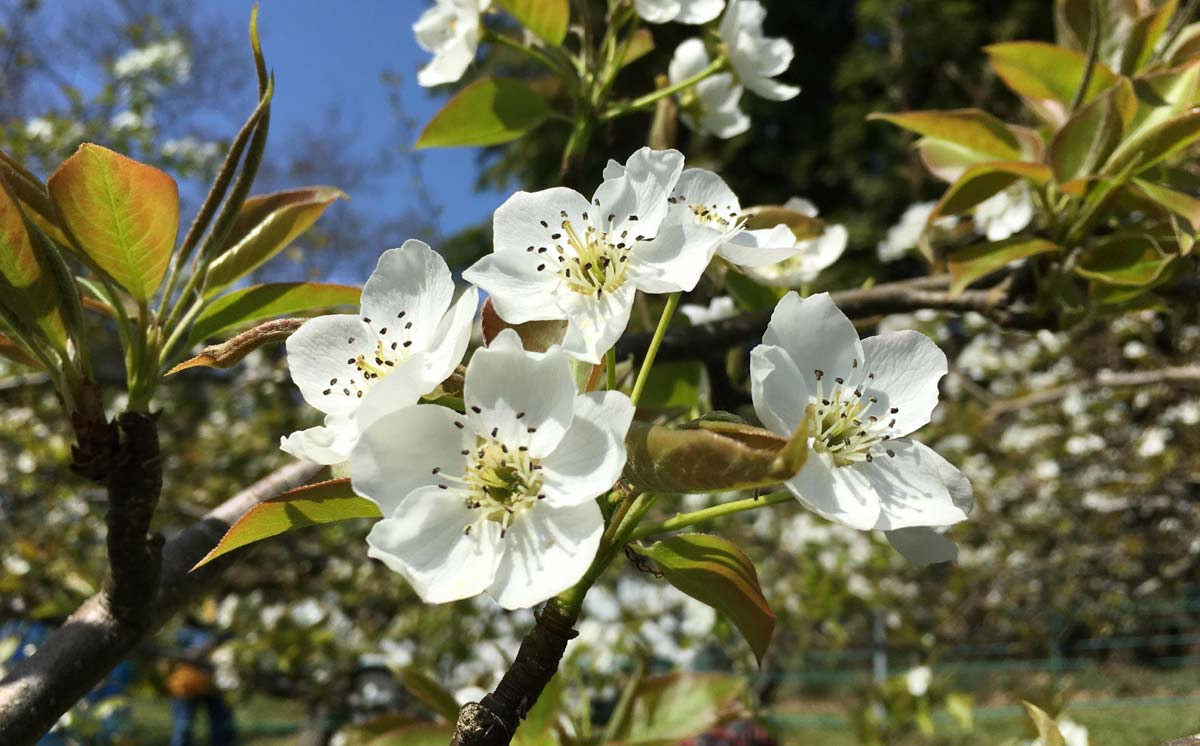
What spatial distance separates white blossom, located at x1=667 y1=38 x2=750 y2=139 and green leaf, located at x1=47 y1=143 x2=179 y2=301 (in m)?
0.81

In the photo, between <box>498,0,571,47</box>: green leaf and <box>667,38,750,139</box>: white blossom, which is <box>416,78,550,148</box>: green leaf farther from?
<box>667,38,750,139</box>: white blossom

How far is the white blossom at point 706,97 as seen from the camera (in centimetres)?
133

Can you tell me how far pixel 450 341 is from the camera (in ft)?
2.02

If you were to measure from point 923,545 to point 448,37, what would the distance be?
1.01m

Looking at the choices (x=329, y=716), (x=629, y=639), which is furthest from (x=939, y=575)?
(x=329, y=716)

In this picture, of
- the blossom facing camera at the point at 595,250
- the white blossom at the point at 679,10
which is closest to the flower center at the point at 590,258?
the blossom facing camera at the point at 595,250

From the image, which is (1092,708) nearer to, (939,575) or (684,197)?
(939,575)

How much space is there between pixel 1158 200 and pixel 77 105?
4.19 meters

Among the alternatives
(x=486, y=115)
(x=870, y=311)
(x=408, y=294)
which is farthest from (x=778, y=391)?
(x=486, y=115)

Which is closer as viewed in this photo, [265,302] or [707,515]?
[707,515]

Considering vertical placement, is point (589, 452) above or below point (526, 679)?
above

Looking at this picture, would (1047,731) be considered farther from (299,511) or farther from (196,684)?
(196,684)

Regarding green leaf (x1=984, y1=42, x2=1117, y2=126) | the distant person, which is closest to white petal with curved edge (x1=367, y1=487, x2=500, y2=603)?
green leaf (x1=984, y1=42, x2=1117, y2=126)

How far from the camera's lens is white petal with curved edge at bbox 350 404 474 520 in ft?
1.73
